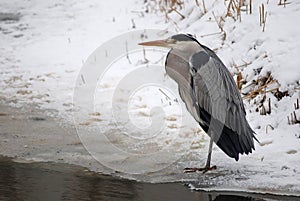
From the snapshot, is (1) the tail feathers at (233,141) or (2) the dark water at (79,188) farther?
(1) the tail feathers at (233,141)

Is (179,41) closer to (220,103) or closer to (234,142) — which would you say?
(220,103)

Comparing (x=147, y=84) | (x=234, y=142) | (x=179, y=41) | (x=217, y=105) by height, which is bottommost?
(x=147, y=84)

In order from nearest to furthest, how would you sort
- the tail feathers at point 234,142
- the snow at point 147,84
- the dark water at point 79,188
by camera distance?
1. the dark water at point 79,188
2. the tail feathers at point 234,142
3. the snow at point 147,84

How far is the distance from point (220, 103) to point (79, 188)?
1.33 meters

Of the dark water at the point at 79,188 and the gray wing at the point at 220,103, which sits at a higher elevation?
the gray wing at the point at 220,103

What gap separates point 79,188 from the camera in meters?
4.24

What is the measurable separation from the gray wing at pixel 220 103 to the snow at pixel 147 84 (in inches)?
11.2

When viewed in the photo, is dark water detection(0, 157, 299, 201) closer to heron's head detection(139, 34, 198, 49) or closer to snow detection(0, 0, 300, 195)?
snow detection(0, 0, 300, 195)

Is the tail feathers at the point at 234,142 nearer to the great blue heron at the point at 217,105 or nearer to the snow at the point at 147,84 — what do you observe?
the great blue heron at the point at 217,105

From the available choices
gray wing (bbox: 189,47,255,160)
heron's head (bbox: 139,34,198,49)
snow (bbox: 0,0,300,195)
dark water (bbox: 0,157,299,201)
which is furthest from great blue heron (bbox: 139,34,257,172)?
dark water (bbox: 0,157,299,201)

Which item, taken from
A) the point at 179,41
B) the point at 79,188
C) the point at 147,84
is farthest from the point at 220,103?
the point at 147,84

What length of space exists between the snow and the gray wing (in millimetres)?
285

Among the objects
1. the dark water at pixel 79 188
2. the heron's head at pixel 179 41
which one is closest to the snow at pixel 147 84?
the dark water at pixel 79 188

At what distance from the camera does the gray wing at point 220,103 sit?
464 centimetres
